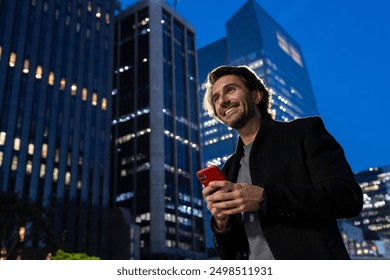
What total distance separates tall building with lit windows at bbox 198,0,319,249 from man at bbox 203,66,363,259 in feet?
427

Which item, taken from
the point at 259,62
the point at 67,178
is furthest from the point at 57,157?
the point at 259,62

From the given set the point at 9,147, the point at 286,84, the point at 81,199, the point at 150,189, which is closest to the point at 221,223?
the point at 9,147

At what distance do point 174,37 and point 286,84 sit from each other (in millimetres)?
64338

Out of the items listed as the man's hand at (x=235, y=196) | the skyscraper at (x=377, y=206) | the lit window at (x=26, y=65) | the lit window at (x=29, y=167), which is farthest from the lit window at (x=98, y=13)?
the skyscraper at (x=377, y=206)

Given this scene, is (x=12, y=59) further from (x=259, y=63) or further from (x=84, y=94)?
(x=259, y=63)

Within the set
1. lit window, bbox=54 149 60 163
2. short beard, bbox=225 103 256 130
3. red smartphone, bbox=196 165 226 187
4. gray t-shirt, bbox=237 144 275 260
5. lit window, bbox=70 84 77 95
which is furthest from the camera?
lit window, bbox=70 84 77 95

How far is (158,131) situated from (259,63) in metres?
71.7

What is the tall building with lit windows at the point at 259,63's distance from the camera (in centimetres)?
14225

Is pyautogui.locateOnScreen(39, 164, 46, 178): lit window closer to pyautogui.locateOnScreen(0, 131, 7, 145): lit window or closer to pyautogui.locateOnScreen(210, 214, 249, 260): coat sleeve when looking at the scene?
pyautogui.locateOnScreen(0, 131, 7, 145): lit window

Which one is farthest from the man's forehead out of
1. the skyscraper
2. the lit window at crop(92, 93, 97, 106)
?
the skyscraper

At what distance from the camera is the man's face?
2.45 m

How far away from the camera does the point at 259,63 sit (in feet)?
477
